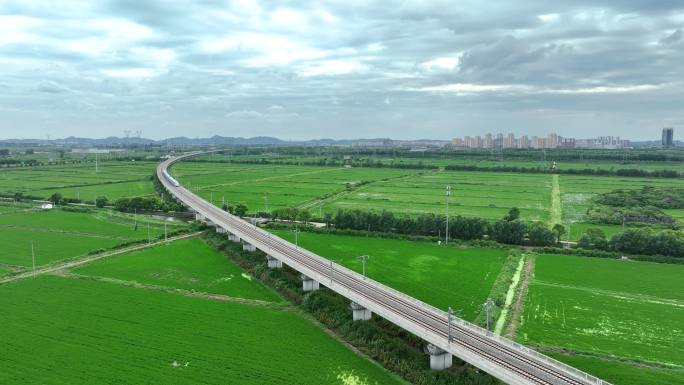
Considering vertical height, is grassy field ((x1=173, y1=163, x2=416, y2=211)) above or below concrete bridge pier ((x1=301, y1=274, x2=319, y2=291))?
above

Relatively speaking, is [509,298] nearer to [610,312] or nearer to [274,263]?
[610,312]

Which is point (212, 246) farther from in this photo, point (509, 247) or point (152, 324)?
point (509, 247)

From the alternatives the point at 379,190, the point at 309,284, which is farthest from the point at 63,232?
the point at 379,190

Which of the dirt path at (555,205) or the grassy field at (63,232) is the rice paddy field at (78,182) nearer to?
the grassy field at (63,232)

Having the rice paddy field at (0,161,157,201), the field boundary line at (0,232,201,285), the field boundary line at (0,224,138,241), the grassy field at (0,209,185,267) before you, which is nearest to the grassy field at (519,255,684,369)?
the field boundary line at (0,232,201,285)

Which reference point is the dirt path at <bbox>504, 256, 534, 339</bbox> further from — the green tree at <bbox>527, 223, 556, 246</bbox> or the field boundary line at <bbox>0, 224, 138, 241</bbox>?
the field boundary line at <bbox>0, 224, 138, 241</bbox>

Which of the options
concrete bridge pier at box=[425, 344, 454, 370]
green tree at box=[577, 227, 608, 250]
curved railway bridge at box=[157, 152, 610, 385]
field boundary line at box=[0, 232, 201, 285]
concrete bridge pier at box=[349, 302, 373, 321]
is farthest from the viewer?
green tree at box=[577, 227, 608, 250]

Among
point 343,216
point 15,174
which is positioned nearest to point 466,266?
point 343,216
